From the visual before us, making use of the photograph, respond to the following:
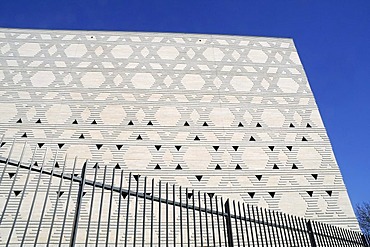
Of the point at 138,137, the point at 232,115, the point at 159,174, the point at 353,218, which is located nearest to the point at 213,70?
the point at 232,115

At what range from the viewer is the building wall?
257 inches

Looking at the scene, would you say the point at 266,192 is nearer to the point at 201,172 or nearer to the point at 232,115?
the point at 201,172

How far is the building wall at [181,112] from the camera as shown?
6.52 meters

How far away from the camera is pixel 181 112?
7.59 metres

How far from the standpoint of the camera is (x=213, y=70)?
28.4 feet

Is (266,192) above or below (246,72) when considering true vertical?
below

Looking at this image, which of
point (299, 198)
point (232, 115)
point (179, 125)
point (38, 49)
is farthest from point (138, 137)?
point (38, 49)

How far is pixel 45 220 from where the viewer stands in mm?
5504

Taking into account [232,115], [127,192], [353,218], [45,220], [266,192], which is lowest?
[127,192]

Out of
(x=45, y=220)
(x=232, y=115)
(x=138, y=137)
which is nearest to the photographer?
(x=45, y=220)

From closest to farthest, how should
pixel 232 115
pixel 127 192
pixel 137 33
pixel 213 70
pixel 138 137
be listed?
pixel 127 192, pixel 138 137, pixel 232 115, pixel 213 70, pixel 137 33

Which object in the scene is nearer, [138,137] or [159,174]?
[159,174]

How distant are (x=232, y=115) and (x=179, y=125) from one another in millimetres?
1403

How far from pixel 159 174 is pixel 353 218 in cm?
411
